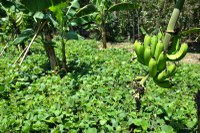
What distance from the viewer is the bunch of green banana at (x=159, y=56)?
2.29m

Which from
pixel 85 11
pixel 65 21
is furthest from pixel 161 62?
pixel 85 11

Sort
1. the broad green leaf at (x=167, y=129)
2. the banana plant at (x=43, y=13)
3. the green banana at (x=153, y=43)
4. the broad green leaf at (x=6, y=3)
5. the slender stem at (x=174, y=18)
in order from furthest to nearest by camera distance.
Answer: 1. the broad green leaf at (x=6, y=3)
2. the banana plant at (x=43, y=13)
3. the broad green leaf at (x=167, y=129)
4. the green banana at (x=153, y=43)
5. the slender stem at (x=174, y=18)

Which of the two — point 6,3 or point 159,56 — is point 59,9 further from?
point 159,56

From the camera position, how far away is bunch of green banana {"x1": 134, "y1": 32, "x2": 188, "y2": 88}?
7.50ft

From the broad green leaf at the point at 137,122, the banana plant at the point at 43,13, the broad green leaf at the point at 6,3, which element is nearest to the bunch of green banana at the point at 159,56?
the broad green leaf at the point at 137,122

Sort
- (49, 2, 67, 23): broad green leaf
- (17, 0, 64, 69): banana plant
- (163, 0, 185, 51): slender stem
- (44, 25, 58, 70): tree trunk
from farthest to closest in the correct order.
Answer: (44, 25, 58, 70): tree trunk
(49, 2, 67, 23): broad green leaf
(17, 0, 64, 69): banana plant
(163, 0, 185, 51): slender stem

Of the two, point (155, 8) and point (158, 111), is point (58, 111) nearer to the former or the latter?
point (158, 111)

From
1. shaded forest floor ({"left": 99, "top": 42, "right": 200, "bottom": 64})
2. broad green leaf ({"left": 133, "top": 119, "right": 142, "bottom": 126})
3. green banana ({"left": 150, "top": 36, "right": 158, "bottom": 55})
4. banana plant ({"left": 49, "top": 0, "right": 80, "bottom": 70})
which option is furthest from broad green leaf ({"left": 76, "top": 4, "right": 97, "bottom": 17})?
shaded forest floor ({"left": 99, "top": 42, "right": 200, "bottom": 64})

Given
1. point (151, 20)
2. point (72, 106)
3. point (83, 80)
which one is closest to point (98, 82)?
point (83, 80)

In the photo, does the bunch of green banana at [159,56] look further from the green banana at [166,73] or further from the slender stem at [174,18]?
the slender stem at [174,18]

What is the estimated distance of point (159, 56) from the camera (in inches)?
89.3

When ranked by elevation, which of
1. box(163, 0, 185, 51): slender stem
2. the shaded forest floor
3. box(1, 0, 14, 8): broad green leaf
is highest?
box(1, 0, 14, 8): broad green leaf

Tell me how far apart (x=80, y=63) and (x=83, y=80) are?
199 centimetres

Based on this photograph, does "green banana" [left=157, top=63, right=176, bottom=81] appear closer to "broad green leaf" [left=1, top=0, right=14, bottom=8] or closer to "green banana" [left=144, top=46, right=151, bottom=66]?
"green banana" [left=144, top=46, right=151, bottom=66]
